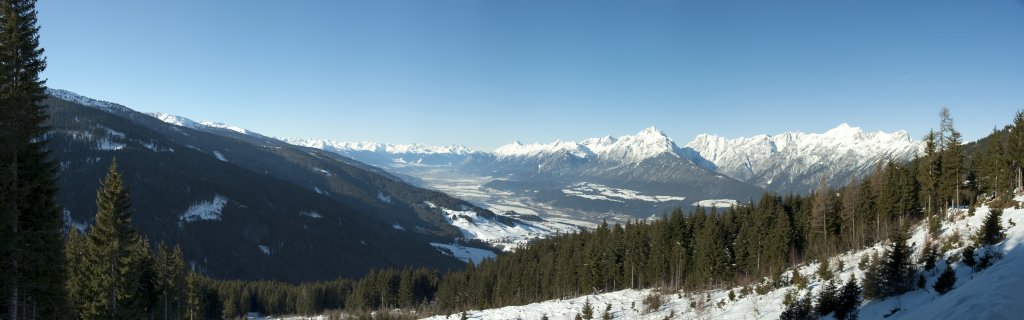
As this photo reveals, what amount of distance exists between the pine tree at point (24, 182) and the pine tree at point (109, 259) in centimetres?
1026

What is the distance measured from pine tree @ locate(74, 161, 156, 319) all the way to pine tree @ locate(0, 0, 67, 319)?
33.7 feet

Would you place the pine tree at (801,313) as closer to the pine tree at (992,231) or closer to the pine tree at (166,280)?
the pine tree at (992,231)

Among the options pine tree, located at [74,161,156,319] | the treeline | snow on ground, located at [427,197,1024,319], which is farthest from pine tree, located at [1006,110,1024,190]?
pine tree, located at [74,161,156,319]

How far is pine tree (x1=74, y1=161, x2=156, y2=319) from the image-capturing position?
31.3 m

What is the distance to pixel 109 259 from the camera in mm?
31547

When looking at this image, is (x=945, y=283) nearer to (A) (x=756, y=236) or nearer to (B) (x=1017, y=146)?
(A) (x=756, y=236)

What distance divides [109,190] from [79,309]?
8.92 meters

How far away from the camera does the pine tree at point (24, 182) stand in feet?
62.1

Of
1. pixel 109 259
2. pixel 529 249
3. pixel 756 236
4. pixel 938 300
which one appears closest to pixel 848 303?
pixel 938 300

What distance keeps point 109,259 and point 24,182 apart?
14.0 metres

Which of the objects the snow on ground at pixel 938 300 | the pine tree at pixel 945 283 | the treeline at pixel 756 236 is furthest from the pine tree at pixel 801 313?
the treeline at pixel 756 236

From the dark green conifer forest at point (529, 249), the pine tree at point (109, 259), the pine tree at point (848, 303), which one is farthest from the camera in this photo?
the pine tree at point (109, 259)

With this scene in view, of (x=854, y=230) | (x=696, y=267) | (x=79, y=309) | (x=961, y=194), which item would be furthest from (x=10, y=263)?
(x=961, y=194)

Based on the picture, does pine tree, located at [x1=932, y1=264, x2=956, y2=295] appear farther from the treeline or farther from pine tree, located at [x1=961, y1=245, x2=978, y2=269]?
the treeline
